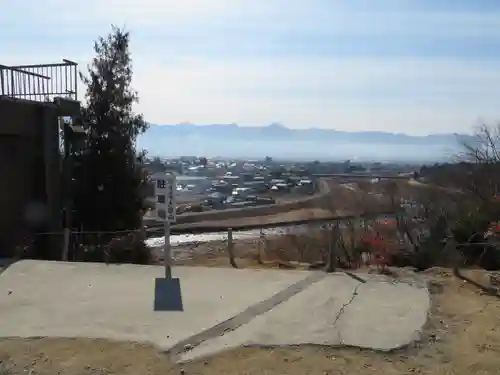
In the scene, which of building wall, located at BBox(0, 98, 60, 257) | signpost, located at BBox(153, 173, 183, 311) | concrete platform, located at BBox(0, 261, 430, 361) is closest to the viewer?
concrete platform, located at BBox(0, 261, 430, 361)

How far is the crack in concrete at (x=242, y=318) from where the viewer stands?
6.03 metres

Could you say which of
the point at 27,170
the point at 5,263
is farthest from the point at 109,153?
the point at 5,263

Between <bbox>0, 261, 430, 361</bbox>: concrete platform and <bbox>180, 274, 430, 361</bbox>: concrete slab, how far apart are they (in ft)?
0.04

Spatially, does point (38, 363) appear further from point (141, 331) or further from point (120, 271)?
point (120, 271)

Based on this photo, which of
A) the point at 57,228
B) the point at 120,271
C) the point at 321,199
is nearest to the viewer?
the point at 120,271

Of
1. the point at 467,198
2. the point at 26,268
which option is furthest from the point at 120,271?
the point at 467,198

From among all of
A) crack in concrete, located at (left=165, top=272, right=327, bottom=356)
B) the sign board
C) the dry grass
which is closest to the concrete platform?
crack in concrete, located at (left=165, top=272, right=327, bottom=356)

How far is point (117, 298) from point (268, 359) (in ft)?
10.3

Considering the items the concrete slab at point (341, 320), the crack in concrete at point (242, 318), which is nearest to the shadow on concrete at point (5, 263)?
the crack in concrete at point (242, 318)

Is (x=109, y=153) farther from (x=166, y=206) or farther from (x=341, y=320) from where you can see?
(x=341, y=320)

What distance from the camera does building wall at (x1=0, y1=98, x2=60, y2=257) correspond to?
44.9 feet

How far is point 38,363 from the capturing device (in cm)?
566

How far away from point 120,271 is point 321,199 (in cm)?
1946

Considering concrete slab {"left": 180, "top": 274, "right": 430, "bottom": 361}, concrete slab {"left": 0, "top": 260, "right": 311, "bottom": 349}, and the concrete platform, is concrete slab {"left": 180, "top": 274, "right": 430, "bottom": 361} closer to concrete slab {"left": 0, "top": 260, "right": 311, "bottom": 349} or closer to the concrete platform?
the concrete platform
